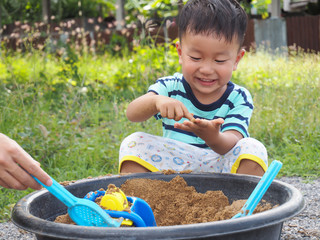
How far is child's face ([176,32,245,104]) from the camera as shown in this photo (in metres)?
1.78

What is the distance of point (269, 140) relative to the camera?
3480 mm

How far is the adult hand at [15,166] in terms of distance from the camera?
107 cm

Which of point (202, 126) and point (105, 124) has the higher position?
point (202, 126)

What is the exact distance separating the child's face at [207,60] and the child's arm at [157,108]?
206 millimetres

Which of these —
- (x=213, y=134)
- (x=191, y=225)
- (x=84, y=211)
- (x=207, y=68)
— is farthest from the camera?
(x=207, y=68)

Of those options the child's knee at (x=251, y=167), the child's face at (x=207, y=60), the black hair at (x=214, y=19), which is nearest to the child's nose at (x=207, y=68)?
the child's face at (x=207, y=60)

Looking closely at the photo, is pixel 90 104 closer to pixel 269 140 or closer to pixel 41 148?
pixel 41 148

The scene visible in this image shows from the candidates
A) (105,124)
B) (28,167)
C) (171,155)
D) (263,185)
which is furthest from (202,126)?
(105,124)

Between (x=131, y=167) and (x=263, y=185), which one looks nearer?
(x=263, y=185)

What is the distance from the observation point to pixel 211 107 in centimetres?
202

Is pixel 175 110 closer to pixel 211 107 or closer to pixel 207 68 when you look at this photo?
pixel 207 68

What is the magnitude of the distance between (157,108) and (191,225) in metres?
0.75

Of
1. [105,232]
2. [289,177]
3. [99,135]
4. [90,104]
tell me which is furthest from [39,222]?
[90,104]

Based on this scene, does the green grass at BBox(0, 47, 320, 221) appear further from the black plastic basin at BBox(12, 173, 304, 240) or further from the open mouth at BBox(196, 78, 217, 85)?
the open mouth at BBox(196, 78, 217, 85)
